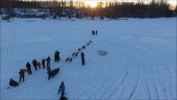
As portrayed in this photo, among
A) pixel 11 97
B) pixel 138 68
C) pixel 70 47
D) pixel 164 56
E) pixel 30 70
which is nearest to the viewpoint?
pixel 11 97

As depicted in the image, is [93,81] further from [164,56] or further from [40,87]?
[164,56]

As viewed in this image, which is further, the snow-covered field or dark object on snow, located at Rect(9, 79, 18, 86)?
dark object on snow, located at Rect(9, 79, 18, 86)

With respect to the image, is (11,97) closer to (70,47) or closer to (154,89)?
(154,89)

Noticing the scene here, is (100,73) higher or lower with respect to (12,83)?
higher

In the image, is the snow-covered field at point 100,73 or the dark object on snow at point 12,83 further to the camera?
the dark object on snow at point 12,83

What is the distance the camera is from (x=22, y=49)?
2962 centimetres

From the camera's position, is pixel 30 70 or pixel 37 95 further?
pixel 30 70

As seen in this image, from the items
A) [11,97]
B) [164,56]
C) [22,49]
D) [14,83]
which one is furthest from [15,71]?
[164,56]

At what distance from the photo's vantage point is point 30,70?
19453 millimetres

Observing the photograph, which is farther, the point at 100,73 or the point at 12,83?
the point at 100,73

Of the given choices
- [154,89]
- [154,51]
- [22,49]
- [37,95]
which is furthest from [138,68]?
[22,49]

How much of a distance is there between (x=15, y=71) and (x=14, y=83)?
3.91 meters

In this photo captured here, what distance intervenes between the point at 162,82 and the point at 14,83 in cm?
1081

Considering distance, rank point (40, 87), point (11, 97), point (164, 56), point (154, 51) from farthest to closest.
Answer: point (154, 51) < point (164, 56) < point (40, 87) < point (11, 97)
